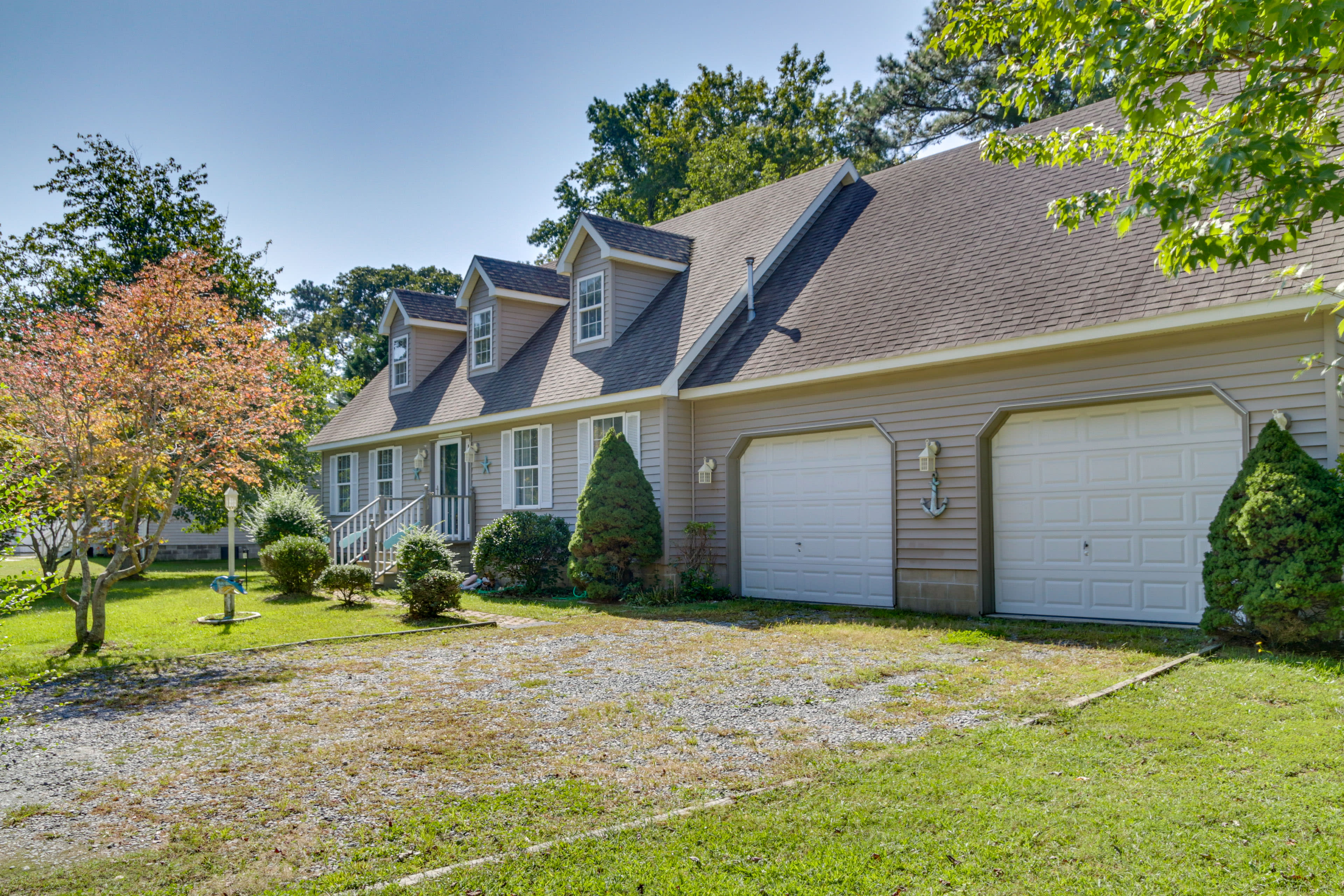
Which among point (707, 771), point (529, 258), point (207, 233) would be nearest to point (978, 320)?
point (707, 771)

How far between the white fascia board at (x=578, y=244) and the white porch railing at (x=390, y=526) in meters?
5.05

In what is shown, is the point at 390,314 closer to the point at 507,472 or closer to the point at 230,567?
the point at 507,472

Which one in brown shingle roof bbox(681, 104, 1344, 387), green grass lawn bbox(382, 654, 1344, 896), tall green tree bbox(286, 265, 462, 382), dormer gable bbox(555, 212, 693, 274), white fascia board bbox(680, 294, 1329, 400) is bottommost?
green grass lawn bbox(382, 654, 1344, 896)

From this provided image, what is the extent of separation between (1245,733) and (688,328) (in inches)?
411

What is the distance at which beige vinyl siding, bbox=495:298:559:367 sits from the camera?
18781mm

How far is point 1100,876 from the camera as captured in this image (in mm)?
3400

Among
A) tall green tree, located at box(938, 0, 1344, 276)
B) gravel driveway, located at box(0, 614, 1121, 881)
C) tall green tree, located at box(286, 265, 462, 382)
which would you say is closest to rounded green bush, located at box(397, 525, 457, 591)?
gravel driveway, located at box(0, 614, 1121, 881)

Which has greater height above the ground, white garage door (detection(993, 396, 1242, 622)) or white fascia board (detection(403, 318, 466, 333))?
white fascia board (detection(403, 318, 466, 333))

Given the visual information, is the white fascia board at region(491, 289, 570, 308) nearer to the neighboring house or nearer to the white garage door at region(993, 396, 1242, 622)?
the neighboring house

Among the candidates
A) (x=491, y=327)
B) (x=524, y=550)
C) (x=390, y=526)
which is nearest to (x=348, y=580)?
(x=524, y=550)

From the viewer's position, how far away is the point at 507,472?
56.7 feet

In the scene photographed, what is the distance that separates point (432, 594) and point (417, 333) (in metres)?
11.9

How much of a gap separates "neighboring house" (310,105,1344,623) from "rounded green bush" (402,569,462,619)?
141 inches

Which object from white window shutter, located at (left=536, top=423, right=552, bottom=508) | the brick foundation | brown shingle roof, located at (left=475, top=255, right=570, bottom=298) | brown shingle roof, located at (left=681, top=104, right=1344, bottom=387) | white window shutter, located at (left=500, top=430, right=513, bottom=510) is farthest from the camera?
brown shingle roof, located at (left=475, top=255, right=570, bottom=298)
